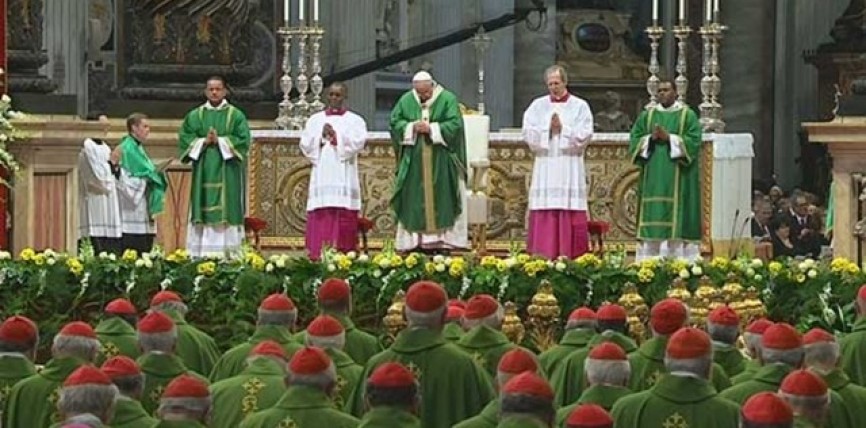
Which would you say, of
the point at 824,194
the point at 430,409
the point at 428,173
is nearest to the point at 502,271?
the point at 428,173

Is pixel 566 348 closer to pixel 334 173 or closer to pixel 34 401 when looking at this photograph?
pixel 34 401

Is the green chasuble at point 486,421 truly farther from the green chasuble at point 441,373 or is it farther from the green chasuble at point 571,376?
the green chasuble at point 571,376

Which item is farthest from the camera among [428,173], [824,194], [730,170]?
[824,194]

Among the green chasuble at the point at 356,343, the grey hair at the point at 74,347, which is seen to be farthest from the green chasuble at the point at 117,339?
the grey hair at the point at 74,347

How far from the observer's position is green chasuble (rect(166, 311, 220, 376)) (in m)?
12.2

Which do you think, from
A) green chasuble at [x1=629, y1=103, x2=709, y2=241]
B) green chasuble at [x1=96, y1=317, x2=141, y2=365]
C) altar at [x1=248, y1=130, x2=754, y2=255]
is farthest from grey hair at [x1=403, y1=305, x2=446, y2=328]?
altar at [x1=248, y1=130, x2=754, y2=255]

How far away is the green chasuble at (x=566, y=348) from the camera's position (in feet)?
37.9

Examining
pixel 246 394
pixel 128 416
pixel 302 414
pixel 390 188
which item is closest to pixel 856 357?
pixel 246 394

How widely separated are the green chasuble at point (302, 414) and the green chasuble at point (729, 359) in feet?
8.31

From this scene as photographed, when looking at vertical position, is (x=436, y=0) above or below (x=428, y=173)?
above

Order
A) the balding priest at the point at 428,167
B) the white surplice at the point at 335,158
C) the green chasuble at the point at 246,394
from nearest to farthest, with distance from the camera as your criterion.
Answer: the green chasuble at the point at 246,394 → the balding priest at the point at 428,167 → the white surplice at the point at 335,158

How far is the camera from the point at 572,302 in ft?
52.9

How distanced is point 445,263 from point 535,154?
4968mm

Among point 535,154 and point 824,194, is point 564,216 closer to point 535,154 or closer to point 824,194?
point 535,154
